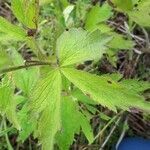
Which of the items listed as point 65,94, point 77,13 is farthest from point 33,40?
point 77,13

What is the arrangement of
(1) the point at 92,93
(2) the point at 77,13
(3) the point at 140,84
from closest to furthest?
(1) the point at 92,93
(3) the point at 140,84
(2) the point at 77,13

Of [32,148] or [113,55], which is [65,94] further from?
[32,148]

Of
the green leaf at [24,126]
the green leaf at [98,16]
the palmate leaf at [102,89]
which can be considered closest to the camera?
the palmate leaf at [102,89]

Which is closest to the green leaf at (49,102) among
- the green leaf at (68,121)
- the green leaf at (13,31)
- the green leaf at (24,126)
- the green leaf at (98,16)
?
the green leaf at (13,31)

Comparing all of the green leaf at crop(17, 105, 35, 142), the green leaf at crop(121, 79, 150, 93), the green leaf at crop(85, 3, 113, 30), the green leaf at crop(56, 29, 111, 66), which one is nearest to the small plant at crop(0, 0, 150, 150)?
the green leaf at crop(56, 29, 111, 66)

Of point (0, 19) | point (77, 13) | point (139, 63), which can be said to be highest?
point (0, 19)

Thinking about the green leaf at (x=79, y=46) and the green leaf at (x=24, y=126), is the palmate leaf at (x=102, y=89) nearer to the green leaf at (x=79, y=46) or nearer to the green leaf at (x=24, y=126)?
the green leaf at (x=79, y=46)

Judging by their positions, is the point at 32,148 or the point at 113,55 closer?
the point at 113,55

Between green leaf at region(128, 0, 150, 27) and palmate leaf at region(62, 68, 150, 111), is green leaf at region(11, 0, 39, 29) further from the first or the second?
green leaf at region(128, 0, 150, 27)
